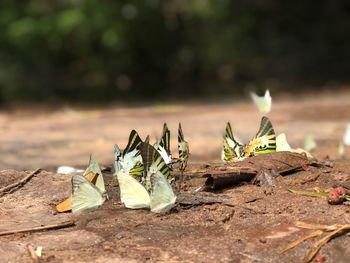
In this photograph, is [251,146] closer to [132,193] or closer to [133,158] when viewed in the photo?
[133,158]

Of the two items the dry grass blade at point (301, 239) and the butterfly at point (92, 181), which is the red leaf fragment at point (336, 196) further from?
the butterfly at point (92, 181)

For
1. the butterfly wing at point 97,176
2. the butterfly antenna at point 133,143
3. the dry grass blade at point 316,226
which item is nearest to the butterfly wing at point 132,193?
the butterfly wing at point 97,176

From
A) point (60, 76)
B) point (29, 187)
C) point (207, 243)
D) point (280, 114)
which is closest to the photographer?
point (207, 243)

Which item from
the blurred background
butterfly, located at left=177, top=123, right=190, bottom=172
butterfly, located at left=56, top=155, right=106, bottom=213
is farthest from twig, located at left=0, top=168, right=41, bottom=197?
the blurred background

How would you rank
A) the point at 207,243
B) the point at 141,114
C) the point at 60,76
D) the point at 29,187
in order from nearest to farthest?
the point at 207,243
the point at 29,187
the point at 141,114
the point at 60,76

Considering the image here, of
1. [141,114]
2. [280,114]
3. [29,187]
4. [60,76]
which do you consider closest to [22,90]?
[60,76]

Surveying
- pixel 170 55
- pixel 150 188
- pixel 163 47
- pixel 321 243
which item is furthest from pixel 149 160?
pixel 170 55

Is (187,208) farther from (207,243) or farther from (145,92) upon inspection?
(145,92)
